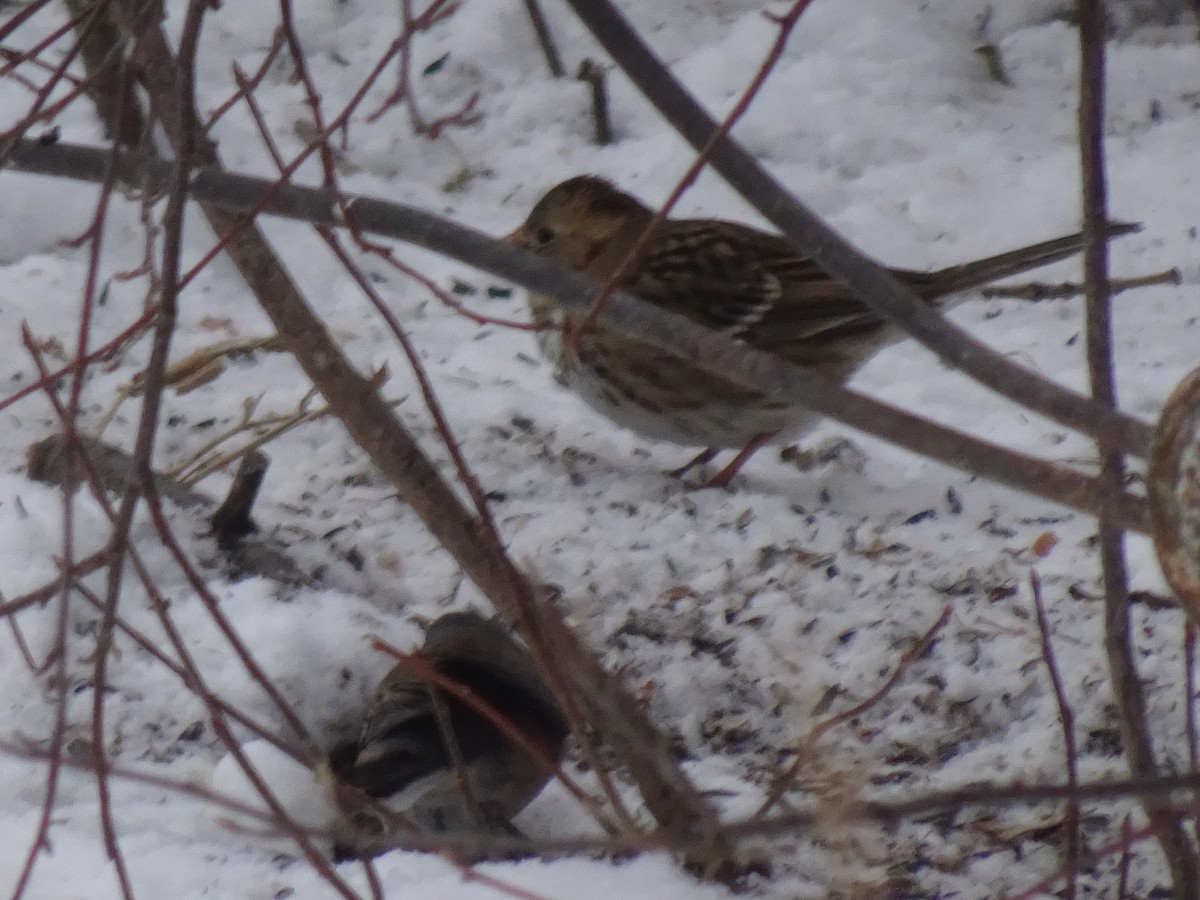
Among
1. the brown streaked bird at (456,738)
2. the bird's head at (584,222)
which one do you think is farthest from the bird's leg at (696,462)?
the brown streaked bird at (456,738)

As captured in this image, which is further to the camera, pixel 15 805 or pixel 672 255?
pixel 672 255

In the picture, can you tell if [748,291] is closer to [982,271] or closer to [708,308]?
[708,308]

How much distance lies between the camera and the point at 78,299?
14.9 feet

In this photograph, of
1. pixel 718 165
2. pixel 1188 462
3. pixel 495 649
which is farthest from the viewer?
pixel 495 649

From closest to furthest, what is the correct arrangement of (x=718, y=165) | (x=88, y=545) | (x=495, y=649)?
(x=718, y=165) < (x=495, y=649) < (x=88, y=545)

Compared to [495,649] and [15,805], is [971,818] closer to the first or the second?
[495,649]

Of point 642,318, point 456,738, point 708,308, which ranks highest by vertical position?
point 708,308

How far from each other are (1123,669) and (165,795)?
1.67 m

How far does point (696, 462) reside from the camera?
417 centimetres

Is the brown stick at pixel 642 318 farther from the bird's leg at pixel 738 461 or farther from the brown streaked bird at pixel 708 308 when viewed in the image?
the bird's leg at pixel 738 461

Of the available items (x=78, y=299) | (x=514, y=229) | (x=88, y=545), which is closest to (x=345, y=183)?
(x=514, y=229)

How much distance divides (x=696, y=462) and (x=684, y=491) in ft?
0.68

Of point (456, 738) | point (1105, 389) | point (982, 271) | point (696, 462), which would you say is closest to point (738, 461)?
point (696, 462)

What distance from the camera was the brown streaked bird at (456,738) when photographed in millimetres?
3047
